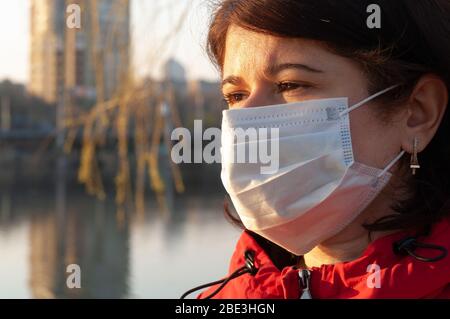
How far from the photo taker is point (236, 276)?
1.24 m

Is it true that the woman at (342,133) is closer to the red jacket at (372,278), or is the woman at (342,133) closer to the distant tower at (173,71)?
the red jacket at (372,278)

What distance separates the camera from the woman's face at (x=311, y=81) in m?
1.10

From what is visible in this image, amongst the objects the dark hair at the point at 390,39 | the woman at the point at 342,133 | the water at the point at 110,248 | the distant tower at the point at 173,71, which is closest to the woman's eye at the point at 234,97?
the woman at the point at 342,133

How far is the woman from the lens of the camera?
3.57 feet

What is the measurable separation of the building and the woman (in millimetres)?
1909

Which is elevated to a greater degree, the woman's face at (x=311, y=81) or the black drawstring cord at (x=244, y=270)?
the woman's face at (x=311, y=81)

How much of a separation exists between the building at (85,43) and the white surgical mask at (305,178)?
1.92 meters

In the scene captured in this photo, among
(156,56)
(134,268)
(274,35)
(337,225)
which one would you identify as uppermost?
(156,56)

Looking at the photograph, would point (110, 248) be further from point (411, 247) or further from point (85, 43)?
point (411, 247)

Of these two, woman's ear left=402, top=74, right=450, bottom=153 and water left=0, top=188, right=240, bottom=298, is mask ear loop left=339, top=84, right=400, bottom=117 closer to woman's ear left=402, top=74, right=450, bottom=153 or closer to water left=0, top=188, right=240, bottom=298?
woman's ear left=402, top=74, right=450, bottom=153

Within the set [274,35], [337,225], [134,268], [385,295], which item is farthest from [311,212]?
[134,268]

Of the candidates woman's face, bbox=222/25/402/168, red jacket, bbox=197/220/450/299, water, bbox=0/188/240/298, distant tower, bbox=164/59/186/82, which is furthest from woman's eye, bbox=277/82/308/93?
water, bbox=0/188/240/298

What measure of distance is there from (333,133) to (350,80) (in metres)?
0.09
